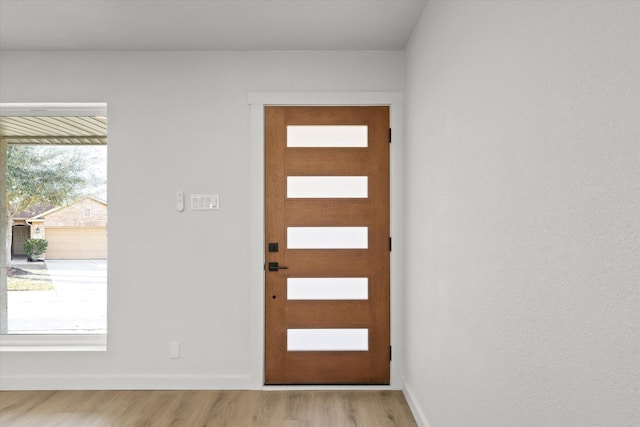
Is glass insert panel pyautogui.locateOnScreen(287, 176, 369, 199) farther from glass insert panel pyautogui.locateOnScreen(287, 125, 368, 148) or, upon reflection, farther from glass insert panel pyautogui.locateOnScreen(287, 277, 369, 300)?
glass insert panel pyautogui.locateOnScreen(287, 277, 369, 300)

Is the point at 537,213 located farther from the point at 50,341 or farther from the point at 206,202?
the point at 50,341

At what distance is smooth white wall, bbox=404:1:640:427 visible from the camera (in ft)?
3.20

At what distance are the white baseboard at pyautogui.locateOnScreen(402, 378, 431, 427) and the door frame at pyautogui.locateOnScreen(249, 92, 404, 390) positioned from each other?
18 centimetres

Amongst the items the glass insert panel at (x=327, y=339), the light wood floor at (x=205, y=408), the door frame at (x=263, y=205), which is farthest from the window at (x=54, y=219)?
the glass insert panel at (x=327, y=339)

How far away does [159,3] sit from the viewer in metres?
2.82

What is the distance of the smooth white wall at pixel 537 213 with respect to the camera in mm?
976

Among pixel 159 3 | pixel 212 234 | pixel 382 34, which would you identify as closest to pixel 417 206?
pixel 382 34

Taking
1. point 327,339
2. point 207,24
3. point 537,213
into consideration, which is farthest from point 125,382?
point 537,213

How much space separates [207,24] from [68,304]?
257 centimetres

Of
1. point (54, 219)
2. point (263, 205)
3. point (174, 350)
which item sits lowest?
point (174, 350)

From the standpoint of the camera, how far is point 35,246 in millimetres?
3828

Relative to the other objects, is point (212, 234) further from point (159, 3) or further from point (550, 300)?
point (550, 300)

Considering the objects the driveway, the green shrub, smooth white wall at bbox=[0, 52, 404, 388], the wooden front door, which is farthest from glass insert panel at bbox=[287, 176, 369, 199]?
the green shrub

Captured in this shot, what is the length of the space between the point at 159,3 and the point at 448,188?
2114mm
